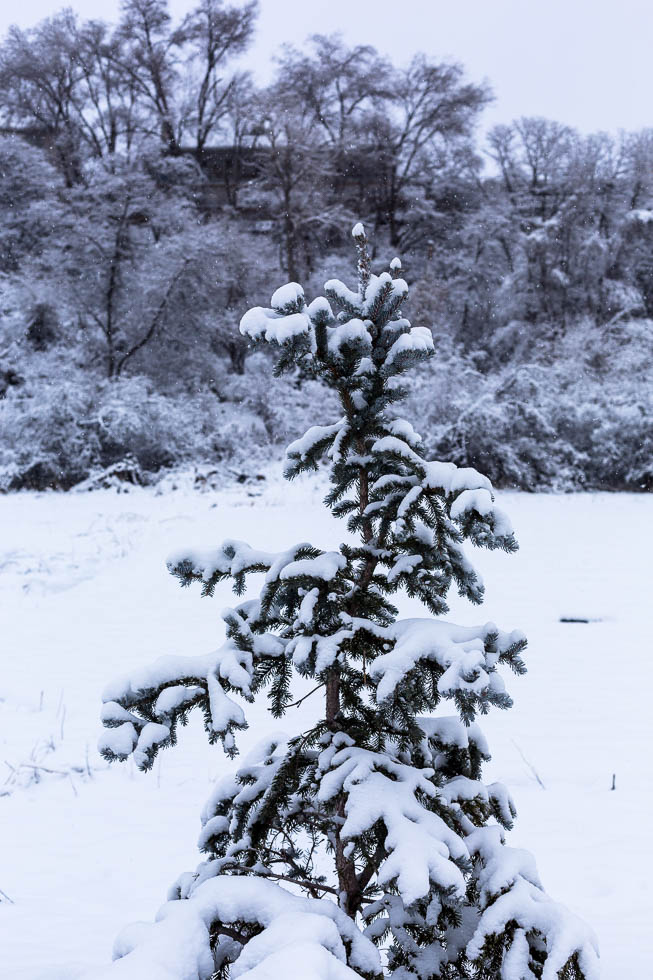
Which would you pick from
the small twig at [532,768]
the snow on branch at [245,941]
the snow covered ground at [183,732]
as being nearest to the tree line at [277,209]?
the snow covered ground at [183,732]

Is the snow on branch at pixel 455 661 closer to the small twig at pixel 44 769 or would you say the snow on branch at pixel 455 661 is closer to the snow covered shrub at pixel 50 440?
the small twig at pixel 44 769

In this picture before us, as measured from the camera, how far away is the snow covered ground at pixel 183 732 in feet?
9.28

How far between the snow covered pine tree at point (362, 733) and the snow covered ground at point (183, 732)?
38.9 inches

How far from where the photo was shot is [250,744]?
430 centimetres

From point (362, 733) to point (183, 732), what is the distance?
3173 mm

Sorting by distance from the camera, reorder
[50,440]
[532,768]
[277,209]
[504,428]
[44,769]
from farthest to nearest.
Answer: [277,209], [50,440], [504,428], [44,769], [532,768]

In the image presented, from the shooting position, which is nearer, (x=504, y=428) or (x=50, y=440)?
(x=504, y=428)

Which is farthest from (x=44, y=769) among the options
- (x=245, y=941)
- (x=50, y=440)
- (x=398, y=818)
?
(x=50, y=440)

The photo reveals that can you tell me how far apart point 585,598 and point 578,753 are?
2923mm

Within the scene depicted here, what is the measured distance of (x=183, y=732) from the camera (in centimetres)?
461

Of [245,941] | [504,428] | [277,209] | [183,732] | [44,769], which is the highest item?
[277,209]

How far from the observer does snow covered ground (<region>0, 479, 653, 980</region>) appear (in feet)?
9.28

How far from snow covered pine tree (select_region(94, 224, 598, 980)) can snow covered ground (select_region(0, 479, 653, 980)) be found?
0.99 m

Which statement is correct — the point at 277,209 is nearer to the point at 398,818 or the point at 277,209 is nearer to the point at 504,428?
the point at 504,428
